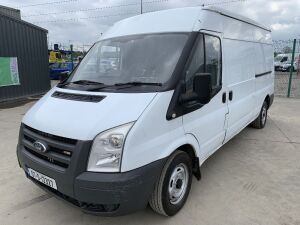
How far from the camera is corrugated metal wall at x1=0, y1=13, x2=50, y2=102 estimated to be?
1158cm

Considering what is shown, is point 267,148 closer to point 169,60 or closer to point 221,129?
point 221,129

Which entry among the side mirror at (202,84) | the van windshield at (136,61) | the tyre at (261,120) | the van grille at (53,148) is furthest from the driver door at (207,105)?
the tyre at (261,120)

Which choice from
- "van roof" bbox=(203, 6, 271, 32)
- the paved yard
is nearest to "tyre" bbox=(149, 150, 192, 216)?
the paved yard

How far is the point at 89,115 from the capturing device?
9.25ft

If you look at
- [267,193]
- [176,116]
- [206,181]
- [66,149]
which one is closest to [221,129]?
[206,181]

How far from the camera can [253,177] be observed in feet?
14.3

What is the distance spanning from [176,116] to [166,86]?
1.15ft

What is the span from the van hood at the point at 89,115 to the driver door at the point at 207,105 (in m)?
0.66

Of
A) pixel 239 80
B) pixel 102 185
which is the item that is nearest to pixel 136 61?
pixel 102 185

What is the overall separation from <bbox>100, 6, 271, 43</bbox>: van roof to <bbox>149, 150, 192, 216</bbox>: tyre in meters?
1.59

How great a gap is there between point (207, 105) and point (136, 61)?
1.09 metres

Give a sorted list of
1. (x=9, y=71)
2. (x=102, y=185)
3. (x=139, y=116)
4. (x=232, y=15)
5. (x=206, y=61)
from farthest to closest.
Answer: (x=9, y=71), (x=232, y=15), (x=206, y=61), (x=139, y=116), (x=102, y=185)

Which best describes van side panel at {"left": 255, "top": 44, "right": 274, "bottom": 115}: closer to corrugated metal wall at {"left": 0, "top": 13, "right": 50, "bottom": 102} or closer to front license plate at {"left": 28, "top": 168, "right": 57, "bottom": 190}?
front license plate at {"left": 28, "top": 168, "right": 57, "bottom": 190}

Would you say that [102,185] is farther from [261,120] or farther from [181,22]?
[261,120]
